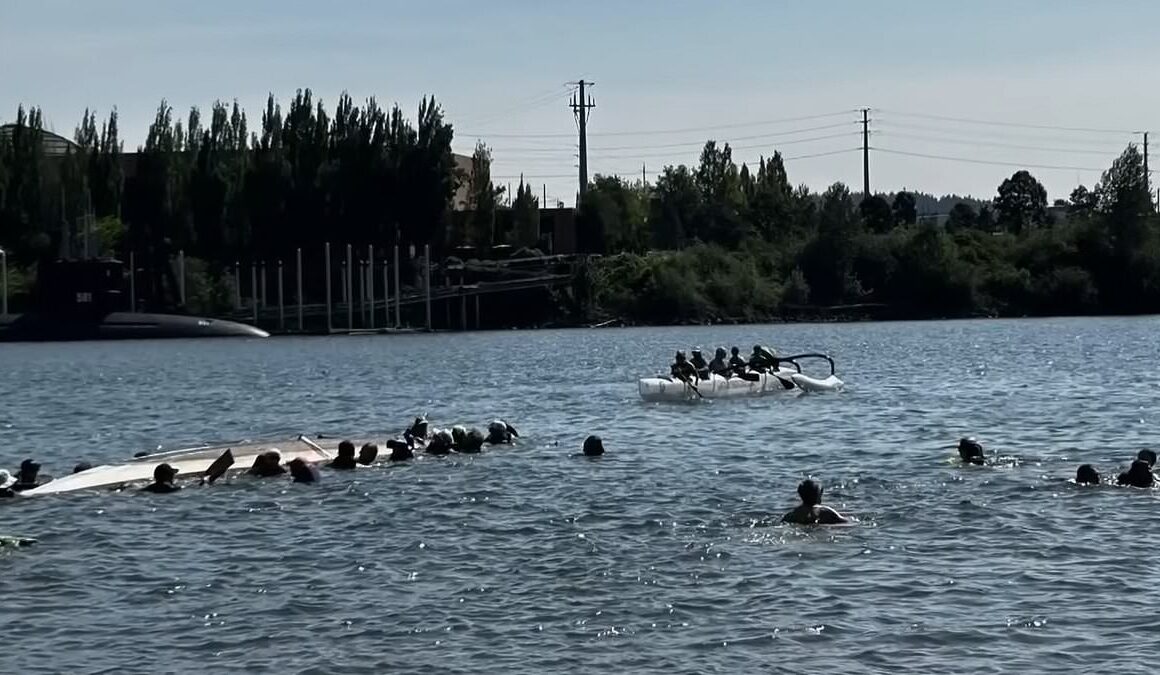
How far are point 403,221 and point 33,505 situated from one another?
113m

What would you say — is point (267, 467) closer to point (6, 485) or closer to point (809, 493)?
point (6, 485)

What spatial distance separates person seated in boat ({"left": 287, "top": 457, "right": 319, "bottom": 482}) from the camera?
3809cm

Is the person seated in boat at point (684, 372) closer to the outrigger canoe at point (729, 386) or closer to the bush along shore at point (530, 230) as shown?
the outrigger canoe at point (729, 386)

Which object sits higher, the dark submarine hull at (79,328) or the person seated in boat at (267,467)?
the dark submarine hull at (79,328)

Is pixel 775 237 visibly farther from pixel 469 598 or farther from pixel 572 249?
pixel 469 598

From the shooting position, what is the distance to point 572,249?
169 m

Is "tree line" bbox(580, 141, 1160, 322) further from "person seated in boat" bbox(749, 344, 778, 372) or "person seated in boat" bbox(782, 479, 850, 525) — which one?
"person seated in boat" bbox(782, 479, 850, 525)

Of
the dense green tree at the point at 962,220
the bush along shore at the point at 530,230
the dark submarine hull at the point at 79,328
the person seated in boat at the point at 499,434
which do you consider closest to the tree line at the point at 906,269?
the bush along shore at the point at 530,230

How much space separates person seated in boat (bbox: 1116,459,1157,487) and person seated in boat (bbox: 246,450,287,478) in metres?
16.9

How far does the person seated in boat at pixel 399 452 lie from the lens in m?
41.9

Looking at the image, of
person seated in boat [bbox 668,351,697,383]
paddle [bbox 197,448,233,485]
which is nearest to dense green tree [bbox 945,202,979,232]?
person seated in boat [bbox 668,351,697,383]

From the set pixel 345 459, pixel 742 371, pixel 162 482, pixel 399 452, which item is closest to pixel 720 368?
pixel 742 371

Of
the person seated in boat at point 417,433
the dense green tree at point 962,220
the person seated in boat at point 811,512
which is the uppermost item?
the dense green tree at point 962,220

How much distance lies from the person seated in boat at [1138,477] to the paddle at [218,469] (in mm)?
17740
